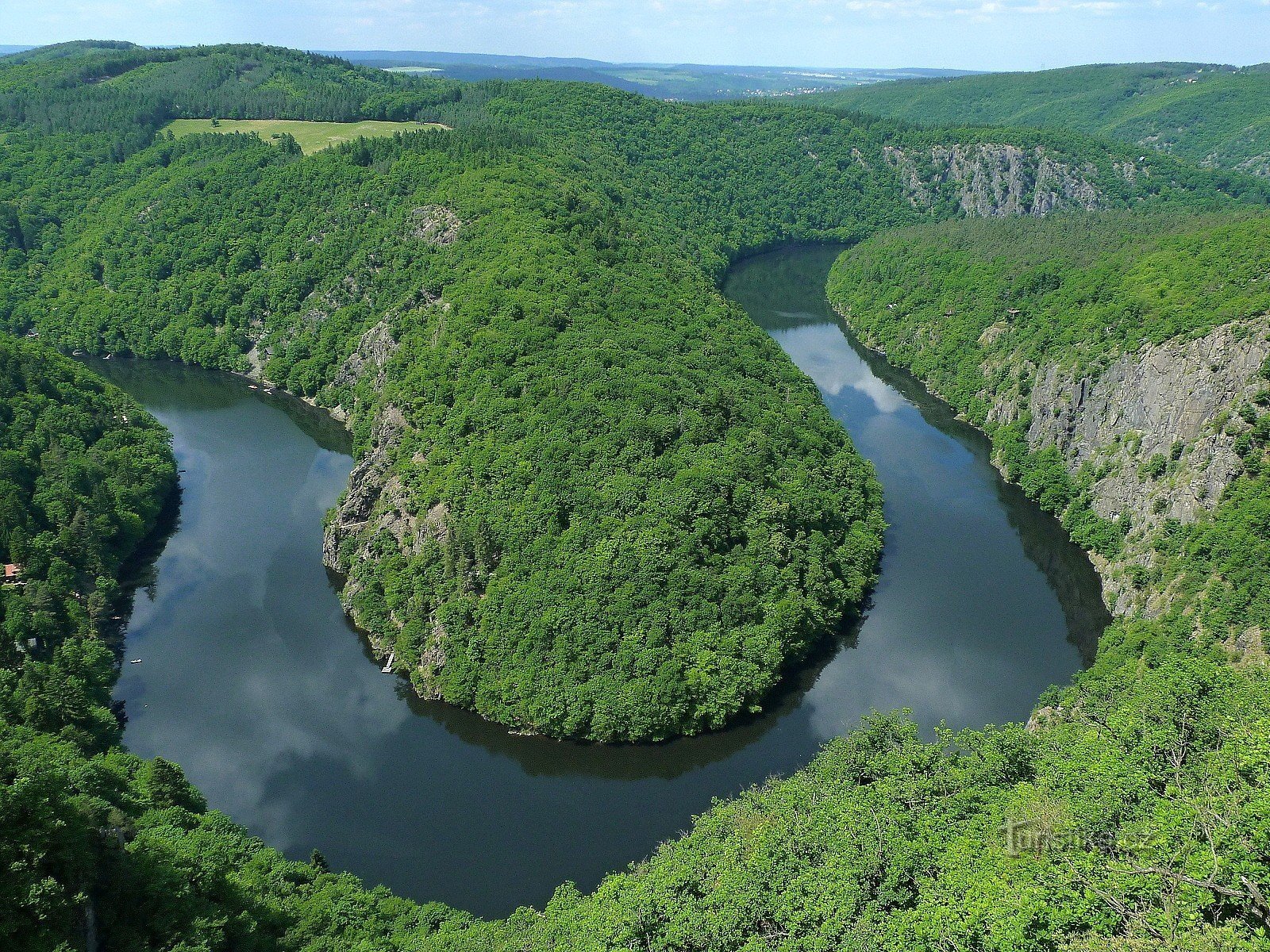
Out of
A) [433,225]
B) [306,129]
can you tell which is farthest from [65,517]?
[306,129]

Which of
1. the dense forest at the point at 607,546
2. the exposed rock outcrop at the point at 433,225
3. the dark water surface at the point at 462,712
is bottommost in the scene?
the dark water surface at the point at 462,712

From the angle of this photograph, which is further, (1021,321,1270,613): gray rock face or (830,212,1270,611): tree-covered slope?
(830,212,1270,611): tree-covered slope

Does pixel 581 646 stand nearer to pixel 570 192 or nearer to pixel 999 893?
pixel 999 893

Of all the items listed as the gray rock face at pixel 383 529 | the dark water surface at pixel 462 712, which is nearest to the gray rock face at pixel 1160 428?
the dark water surface at pixel 462 712

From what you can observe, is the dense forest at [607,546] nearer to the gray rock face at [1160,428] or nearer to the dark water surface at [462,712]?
the gray rock face at [1160,428]

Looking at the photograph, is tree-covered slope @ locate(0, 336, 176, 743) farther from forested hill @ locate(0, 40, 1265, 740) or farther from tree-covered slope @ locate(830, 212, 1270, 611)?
tree-covered slope @ locate(830, 212, 1270, 611)

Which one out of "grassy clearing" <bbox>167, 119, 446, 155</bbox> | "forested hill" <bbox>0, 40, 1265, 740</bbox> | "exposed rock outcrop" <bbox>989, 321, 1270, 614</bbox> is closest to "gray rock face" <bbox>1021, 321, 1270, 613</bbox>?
"exposed rock outcrop" <bbox>989, 321, 1270, 614</bbox>

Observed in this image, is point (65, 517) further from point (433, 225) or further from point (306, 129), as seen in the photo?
point (306, 129)

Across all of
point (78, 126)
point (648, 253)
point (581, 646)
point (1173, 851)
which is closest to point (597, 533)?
point (581, 646)
